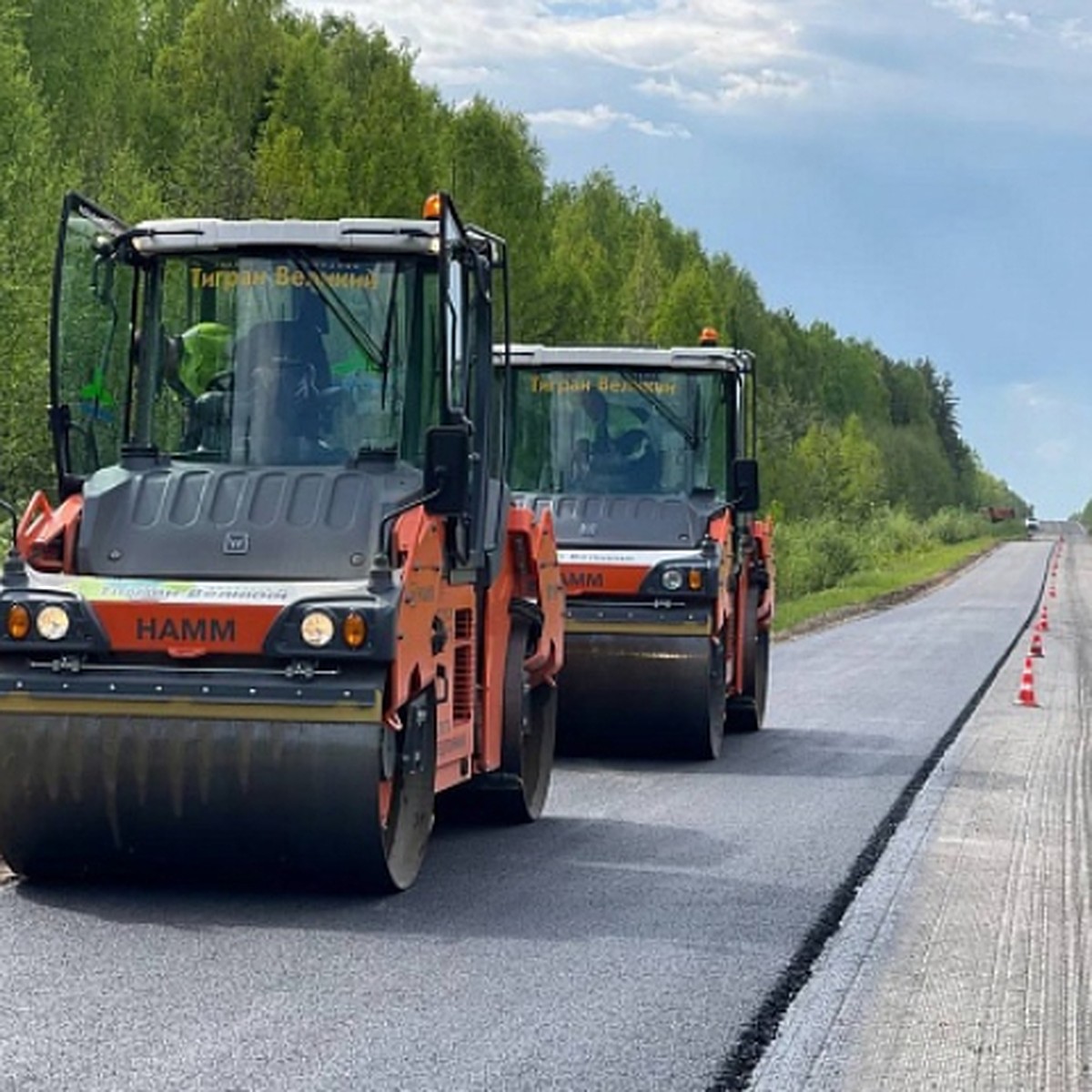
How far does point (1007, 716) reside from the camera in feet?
65.1

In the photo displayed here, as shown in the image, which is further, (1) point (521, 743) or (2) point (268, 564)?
(1) point (521, 743)

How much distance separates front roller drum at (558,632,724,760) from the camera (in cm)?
1380

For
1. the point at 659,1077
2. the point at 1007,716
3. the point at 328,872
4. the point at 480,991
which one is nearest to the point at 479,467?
the point at 328,872

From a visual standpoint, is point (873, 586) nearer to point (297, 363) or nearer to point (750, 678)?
point (750, 678)

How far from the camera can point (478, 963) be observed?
739 centimetres

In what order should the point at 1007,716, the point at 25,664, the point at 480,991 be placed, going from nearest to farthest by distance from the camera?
the point at 480,991 < the point at 25,664 < the point at 1007,716

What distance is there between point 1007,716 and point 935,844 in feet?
29.8

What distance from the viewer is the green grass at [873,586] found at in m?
39.9

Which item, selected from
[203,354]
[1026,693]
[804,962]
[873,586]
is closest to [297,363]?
Answer: [203,354]

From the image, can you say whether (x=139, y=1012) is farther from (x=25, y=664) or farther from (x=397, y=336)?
(x=397, y=336)

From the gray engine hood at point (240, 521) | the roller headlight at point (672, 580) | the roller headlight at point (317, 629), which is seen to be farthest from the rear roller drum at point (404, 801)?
the roller headlight at point (672, 580)

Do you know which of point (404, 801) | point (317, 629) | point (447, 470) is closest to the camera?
point (317, 629)

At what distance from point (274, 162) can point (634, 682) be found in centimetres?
2657

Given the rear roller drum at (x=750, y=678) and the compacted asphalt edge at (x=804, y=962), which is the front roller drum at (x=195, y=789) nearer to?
the compacted asphalt edge at (x=804, y=962)
